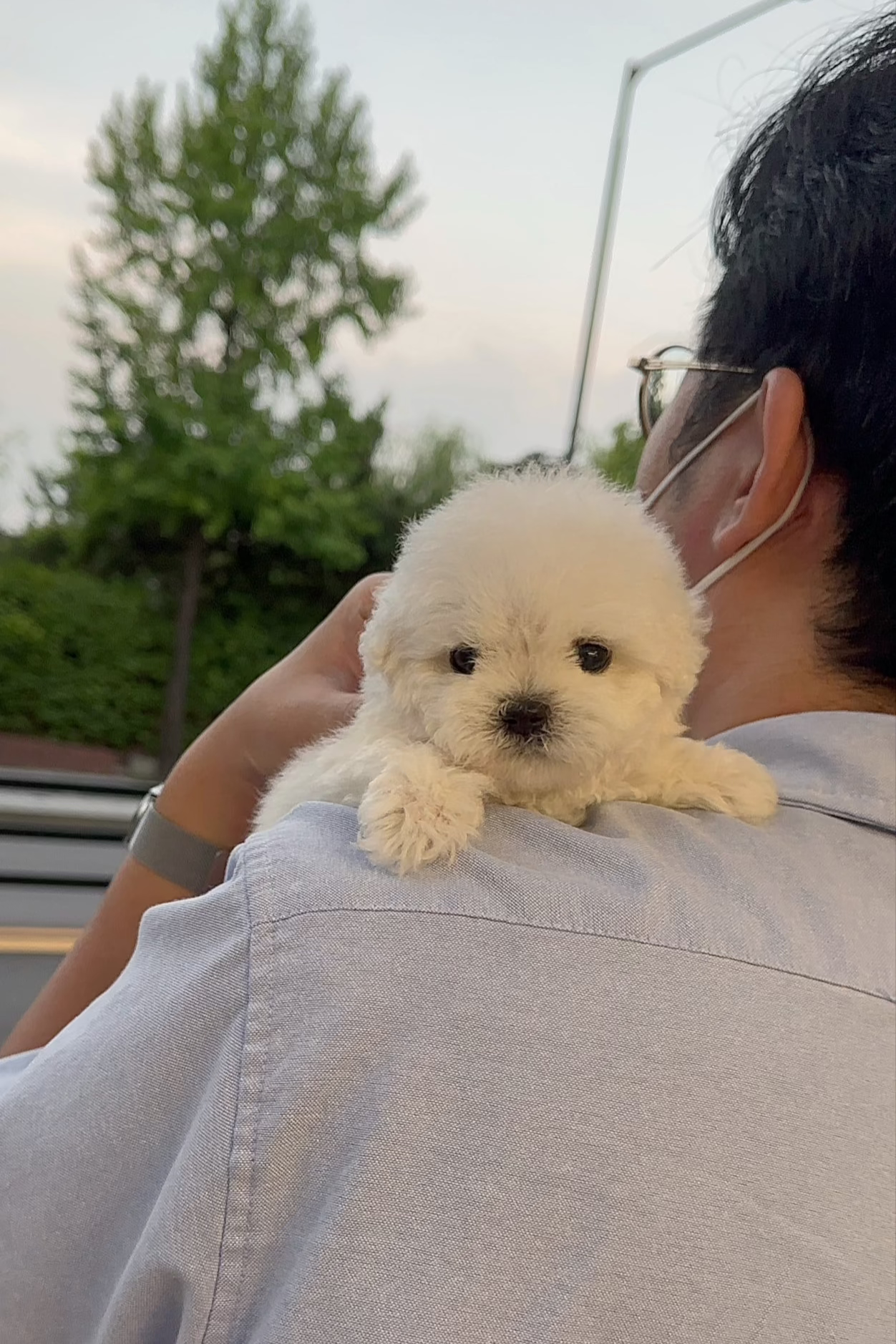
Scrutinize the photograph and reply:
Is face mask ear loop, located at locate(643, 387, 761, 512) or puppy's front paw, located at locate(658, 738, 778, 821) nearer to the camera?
puppy's front paw, located at locate(658, 738, 778, 821)

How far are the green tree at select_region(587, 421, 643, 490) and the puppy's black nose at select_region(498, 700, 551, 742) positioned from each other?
24 centimetres

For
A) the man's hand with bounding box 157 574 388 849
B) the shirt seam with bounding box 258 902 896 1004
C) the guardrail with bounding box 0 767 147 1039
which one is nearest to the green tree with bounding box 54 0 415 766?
the guardrail with bounding box 0 767 147 1039

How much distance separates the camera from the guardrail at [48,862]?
165 cm

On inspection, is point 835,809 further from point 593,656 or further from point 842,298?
point 842,298

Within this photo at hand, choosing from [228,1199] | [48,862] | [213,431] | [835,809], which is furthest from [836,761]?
[213,431]

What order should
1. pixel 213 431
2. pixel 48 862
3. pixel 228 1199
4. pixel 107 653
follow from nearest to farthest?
pixel 228 1199
pixel 48 862
pixel 107 653
pixel 213 431

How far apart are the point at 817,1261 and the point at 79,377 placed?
147 inches

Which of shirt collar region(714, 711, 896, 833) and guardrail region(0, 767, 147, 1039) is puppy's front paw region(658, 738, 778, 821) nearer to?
shirt collar region(714, 711, 896, 833)

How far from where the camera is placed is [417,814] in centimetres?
51

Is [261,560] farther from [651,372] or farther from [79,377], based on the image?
[651,372]

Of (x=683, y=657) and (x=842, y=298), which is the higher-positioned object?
(x=842, y=298)

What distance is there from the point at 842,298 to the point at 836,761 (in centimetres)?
30

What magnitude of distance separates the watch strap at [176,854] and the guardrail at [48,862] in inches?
25.0

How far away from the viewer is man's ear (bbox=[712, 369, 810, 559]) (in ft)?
2.30
